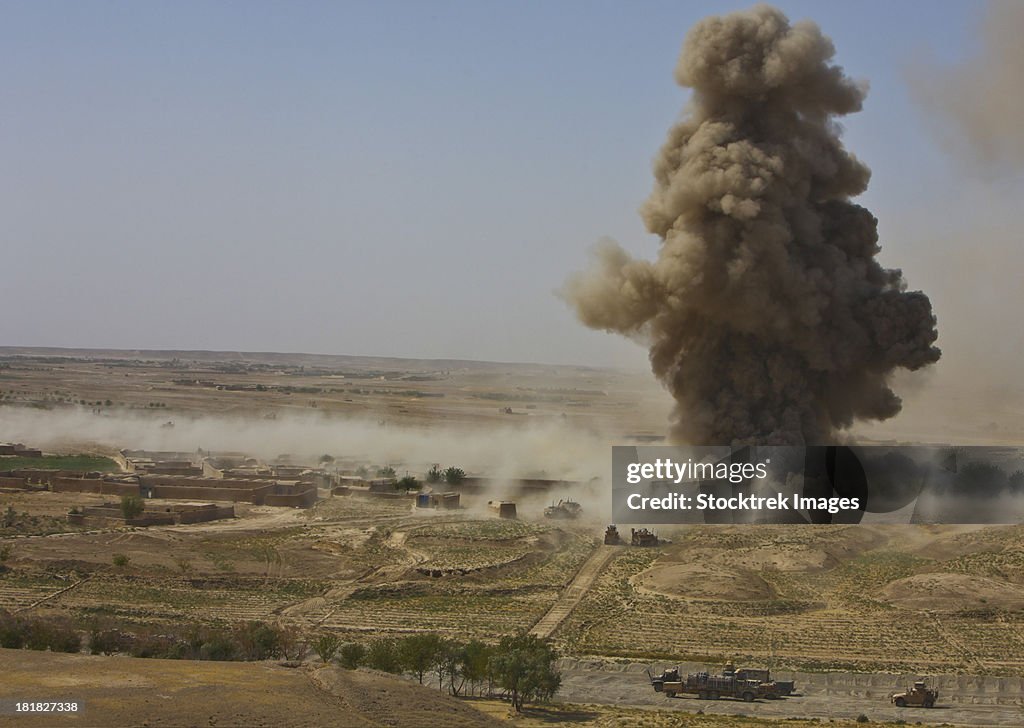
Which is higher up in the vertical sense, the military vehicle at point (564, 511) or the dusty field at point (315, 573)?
the military vehicle at point (564, 511)

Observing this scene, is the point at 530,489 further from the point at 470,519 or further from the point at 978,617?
the point at 978,617

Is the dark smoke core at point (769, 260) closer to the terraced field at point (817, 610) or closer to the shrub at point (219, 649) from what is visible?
the terraced field at point (817, 610)

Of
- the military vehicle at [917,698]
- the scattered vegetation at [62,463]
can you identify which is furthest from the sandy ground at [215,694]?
the scattered vegetation at [62,463]

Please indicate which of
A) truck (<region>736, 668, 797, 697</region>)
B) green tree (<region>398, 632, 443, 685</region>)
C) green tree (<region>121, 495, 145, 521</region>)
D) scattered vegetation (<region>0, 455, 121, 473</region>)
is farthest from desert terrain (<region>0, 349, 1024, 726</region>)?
scattered vegetation (<region>0, 455, 121, 473</region>)

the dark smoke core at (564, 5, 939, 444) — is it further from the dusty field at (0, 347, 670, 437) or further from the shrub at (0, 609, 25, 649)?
the dusty field at (0, 347, 670, 437)

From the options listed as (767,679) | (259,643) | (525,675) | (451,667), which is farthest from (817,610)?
(259,643)

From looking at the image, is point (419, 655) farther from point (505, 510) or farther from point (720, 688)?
point (505, 510)

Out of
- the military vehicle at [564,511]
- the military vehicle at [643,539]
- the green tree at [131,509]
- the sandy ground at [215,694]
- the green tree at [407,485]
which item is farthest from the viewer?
the green tree at [407,485]
